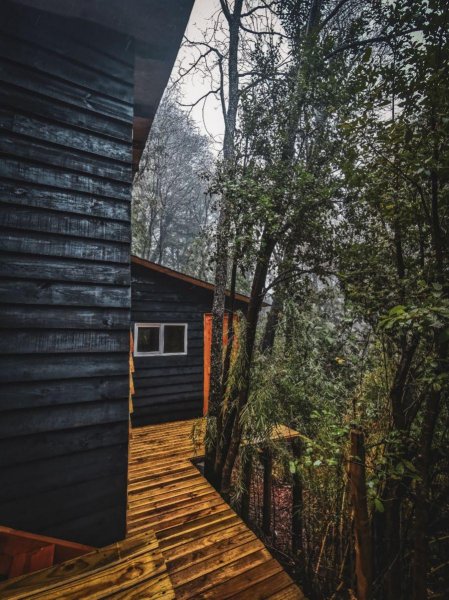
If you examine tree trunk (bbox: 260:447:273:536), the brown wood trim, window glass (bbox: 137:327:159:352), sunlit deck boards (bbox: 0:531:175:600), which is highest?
the brown wood trim

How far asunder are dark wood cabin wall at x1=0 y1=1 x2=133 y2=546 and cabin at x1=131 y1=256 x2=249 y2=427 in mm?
3487

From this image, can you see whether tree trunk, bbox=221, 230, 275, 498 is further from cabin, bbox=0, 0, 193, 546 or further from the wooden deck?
cabin, bbox=0, 0, 193, 546

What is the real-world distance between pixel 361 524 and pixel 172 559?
66.5 inches

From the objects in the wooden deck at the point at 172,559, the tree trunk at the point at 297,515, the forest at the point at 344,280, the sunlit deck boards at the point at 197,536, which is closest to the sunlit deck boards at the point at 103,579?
the wooden deck at the point at 172,559

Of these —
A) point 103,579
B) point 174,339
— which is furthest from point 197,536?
point 174,339

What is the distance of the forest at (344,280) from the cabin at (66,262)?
157 centimetres

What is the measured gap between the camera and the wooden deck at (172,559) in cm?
173

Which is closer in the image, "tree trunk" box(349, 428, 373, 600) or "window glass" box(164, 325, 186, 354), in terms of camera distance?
"tree trunk" box(349, 428, 373, 600)

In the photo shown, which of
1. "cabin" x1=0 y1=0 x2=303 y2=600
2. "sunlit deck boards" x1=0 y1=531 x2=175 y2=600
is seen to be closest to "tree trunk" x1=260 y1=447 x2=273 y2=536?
"cabin" x1=0 y1=0 x2=303 y2=600

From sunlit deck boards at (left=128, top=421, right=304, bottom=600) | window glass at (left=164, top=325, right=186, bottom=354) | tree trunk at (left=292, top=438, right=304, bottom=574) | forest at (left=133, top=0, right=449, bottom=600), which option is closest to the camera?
forest at (left=133, top=0, right=449, bottom=600)

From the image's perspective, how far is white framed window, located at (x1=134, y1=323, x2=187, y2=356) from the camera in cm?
623

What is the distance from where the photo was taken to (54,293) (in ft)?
6.88

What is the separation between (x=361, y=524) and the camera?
6.17ft

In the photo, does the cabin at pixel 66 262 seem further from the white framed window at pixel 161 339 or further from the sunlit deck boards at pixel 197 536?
the white framed window at pixel 161 339
